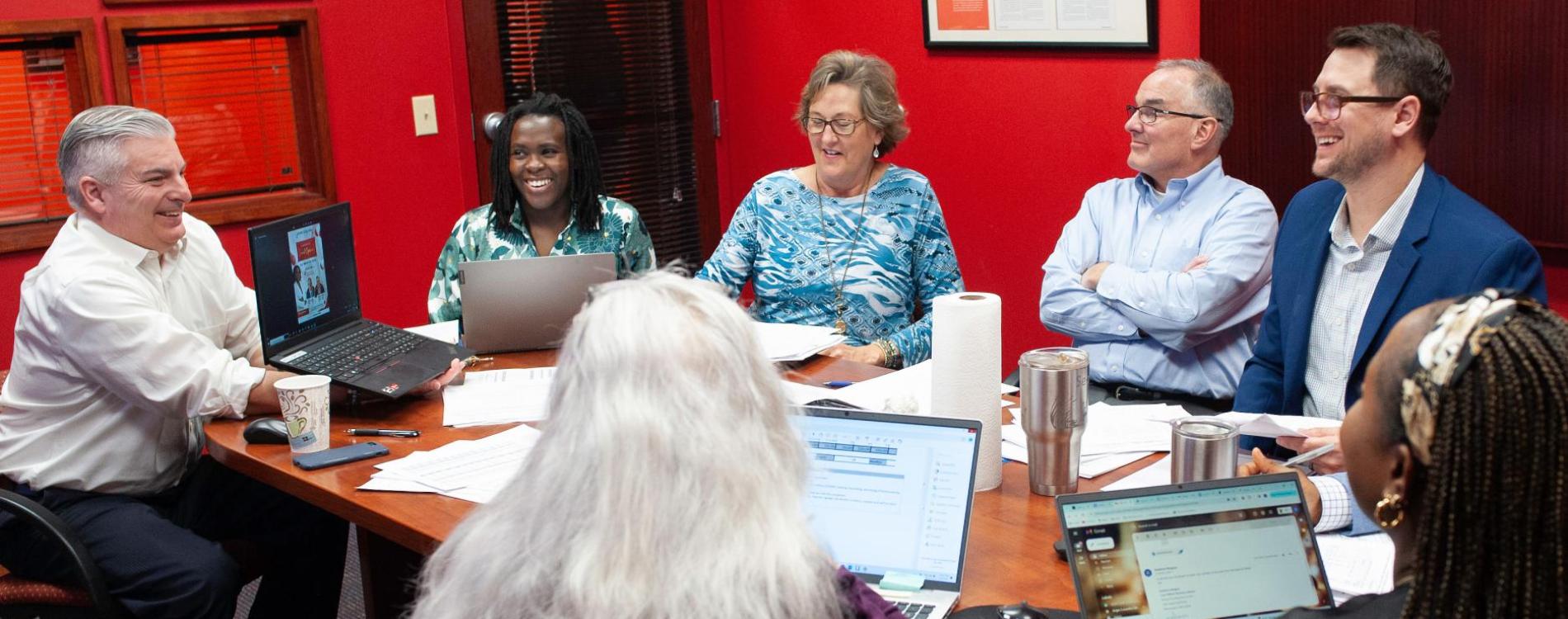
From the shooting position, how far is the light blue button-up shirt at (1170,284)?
9.69ft

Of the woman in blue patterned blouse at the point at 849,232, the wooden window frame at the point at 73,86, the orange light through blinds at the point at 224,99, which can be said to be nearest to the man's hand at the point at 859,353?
the woman in blue patterned blouse at the point at 849,232

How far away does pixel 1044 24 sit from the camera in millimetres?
3924

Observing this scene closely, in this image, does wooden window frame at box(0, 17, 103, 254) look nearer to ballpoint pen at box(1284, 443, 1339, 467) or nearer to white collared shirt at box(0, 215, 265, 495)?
white collared shirt at box(0, 215, 265, 495)

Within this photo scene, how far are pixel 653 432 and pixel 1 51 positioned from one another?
334 cm

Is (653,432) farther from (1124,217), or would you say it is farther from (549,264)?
(1124,217)

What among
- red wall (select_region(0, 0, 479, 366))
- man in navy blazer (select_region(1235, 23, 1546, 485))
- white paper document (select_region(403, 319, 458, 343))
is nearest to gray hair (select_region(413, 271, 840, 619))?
man in navy blazer (select_region(1235, 23, 1546, 485))

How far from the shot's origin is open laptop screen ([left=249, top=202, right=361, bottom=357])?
252 cm

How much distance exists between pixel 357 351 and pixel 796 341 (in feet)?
2.87

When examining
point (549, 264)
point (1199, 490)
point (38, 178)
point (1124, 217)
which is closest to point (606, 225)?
point (549, 264)

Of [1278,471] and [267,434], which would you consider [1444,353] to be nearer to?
[1278,471]

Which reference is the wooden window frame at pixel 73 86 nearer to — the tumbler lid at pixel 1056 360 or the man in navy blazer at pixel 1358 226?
the tumbler lid at pixel 1056 360

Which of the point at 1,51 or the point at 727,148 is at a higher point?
the point at 1,51

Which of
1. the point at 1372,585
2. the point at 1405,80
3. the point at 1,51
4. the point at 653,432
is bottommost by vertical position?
the point at 1372,585

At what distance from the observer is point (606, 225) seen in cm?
342
